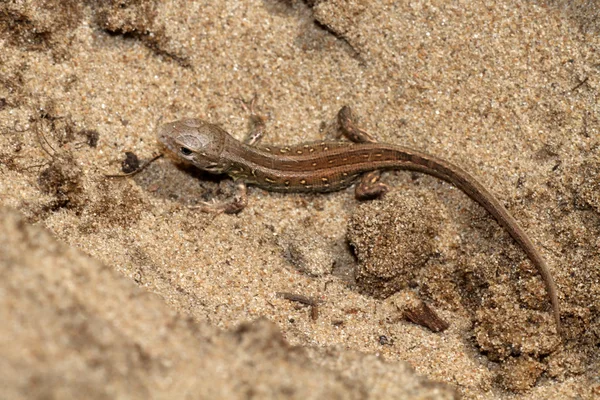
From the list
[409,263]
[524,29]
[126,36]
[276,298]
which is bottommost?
[276,298]

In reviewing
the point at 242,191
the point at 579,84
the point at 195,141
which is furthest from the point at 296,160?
the point at 579,84

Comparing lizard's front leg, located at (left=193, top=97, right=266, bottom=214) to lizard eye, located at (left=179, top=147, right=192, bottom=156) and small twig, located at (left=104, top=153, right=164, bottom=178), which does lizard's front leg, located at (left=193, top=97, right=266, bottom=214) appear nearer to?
lizard eye, located at (left=179, top=147, right=192, bottom=156)

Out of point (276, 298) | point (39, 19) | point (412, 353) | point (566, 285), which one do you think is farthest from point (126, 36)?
point (566, 285)

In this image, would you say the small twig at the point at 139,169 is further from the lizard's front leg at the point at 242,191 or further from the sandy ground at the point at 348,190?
the lizard's front leg at the point at 242,191

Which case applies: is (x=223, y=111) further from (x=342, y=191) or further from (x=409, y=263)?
(x=409, y=263)

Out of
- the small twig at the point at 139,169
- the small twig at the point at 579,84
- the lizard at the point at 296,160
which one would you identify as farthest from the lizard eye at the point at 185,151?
the small twig at the point at 579,84

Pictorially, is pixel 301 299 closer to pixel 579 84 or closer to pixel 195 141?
pixel 195 141

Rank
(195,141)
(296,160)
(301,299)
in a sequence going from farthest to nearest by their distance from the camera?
(296,160), (195,141), (301,299)
